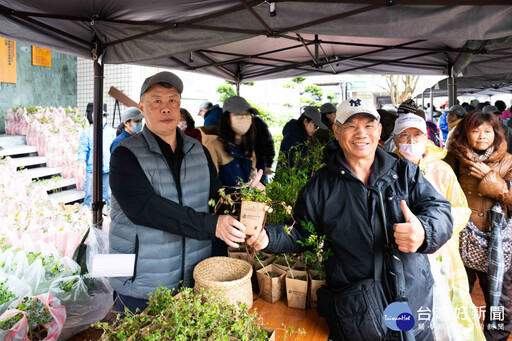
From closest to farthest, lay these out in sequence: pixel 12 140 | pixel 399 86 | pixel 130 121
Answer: pixel 130 121 < pixel 12 140 < pixel 399 86

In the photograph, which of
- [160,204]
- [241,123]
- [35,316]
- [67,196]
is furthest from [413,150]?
[67,196]

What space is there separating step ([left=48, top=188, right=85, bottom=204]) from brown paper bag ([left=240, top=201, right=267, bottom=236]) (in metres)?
5.75

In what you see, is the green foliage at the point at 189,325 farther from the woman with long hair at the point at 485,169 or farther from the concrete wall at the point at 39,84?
the concrete wall at the point at 39,84

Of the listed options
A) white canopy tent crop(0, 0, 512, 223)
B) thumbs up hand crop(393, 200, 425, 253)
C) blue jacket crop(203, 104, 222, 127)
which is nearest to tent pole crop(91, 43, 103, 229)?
white canopy tent crop(0, 0, 512, 223)

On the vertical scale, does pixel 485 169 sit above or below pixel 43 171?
above

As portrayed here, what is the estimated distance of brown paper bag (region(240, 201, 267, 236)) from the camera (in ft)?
4.81

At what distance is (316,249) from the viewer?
1.61 metres

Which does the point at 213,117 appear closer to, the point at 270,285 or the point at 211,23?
the point at 211,23

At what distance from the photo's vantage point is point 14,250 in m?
2.39

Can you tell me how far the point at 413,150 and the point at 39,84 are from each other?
9449 mm

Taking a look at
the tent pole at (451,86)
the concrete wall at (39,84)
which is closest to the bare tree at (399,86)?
the tent pole at (451,86)

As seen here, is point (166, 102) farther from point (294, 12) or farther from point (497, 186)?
point (497, 186)

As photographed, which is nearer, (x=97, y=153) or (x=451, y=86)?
(x=97, y=153)

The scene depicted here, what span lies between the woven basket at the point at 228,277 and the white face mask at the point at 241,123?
1559 millimetres
